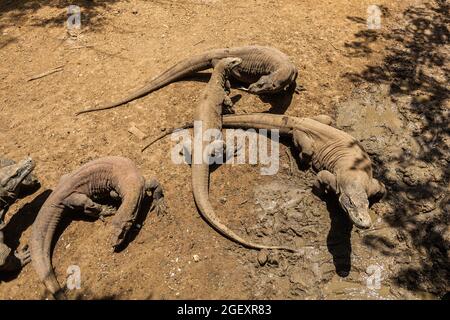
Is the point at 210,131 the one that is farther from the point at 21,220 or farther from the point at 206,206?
the point at 21,220

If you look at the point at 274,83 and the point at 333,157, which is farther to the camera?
the point at 274,83

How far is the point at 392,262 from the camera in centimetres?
598

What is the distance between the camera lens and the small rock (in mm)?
6016

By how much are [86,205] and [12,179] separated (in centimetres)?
135

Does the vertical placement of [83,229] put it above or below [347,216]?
below

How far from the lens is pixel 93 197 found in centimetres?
710

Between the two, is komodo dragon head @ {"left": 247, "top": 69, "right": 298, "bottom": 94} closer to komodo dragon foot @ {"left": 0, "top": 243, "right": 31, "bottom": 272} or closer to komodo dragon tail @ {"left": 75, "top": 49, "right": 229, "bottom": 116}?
komodo dragon tail @ {"left": 75, "top": 49, "right": 229, "bottom": 116}

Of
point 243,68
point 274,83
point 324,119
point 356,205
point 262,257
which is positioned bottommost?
point 262,257

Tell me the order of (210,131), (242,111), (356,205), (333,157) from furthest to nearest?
(242,111)
(210,131)
(333,157)
(356,205)

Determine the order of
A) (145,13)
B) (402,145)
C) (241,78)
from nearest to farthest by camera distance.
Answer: (402,145) → (241,78) → (145,13)

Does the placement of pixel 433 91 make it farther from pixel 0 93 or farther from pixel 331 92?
pixel 0 93

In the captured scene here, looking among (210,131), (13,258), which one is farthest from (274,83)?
(13,258)
